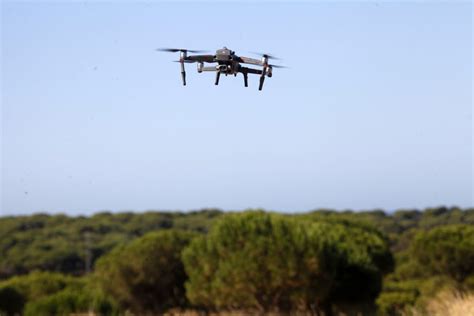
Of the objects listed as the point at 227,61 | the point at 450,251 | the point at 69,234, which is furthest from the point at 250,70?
the point at 69,234

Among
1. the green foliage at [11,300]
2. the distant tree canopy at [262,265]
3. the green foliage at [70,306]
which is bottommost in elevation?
the green foliage at [11,300]

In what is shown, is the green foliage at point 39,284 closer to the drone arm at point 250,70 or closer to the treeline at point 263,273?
the treeline at point 263,273

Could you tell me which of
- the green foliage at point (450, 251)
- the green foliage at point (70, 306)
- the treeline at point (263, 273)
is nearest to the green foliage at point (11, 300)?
the treeline at point (263, 273)

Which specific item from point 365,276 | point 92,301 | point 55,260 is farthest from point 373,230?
point 55,260

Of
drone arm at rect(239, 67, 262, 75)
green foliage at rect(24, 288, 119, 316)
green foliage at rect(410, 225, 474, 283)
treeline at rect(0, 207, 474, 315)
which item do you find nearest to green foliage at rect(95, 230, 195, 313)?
treeline at rect(0, 207, 474, 315)

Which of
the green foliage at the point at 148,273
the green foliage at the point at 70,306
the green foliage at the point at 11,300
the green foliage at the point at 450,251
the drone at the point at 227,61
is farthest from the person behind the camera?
the green foliage at the point at 450,251

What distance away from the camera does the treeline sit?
113 feet

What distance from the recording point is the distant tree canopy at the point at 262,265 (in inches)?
1359

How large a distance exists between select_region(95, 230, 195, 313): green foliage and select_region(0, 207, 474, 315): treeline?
55mm

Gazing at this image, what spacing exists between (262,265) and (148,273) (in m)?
12.1

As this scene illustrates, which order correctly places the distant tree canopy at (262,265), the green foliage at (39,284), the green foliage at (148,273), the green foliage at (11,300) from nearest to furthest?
the distant tree canopy at (262,265) → the green foliage at (11,300) → the green foliage at (148,273) → the green foliage at (39,284)

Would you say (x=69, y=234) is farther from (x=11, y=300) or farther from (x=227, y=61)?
(x=227, y=61)

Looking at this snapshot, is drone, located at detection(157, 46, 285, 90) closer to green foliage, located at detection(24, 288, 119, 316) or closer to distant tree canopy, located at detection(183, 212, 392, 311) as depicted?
green foliage, located at detection(24, 288, 119, 316)

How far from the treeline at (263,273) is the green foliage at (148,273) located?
0.05m
